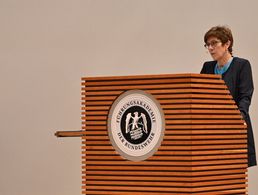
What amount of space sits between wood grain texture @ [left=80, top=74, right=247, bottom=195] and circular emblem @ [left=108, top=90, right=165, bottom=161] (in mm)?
32

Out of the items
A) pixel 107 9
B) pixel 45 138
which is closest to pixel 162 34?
pixel 107 9

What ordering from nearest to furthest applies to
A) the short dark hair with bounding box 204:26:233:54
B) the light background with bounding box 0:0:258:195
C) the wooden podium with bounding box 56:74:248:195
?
the wooden podium with bounding box 56:74:248:195
the short dark hair with bounding box 204:26:233:54
the light background with bounding box 0:0:258:195

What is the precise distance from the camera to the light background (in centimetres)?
670

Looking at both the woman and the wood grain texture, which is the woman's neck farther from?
the wood grain texture

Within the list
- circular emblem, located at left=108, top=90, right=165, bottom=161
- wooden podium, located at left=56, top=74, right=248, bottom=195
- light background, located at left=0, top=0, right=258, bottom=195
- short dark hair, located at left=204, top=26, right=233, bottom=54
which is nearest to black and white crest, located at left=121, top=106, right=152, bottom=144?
circular emblem, located at left=108, top=90, right=165, bottom=161

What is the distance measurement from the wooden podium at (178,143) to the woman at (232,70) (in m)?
0.22

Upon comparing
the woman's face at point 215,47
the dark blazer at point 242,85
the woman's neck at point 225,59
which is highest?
the woman's face at point 215,47

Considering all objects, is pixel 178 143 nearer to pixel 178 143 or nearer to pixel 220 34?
pixel 178 143

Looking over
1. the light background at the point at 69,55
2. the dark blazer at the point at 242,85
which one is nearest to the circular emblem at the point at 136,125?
the dark blazer at the point at 242,85

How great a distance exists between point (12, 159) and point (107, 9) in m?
1.70

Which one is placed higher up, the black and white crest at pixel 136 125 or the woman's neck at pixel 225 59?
the woman's neck at pixel 225 59

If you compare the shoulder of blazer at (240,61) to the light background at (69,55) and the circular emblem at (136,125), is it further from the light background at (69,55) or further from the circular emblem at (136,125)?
the light background at (69,55)

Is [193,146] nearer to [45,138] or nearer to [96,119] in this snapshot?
[96,119]

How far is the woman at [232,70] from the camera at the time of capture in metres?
4.31
